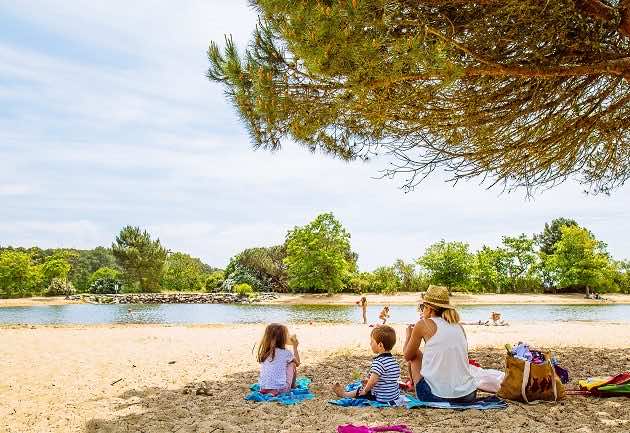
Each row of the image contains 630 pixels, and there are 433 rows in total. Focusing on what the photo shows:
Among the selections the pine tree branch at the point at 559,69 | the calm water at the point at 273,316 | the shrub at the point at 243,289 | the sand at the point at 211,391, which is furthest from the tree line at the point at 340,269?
the pine tree branch at the point at 559,69

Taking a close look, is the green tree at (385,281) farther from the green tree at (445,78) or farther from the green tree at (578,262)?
the green tree at (445,78)

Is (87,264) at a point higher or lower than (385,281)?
higher

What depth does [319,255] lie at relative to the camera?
43.8m

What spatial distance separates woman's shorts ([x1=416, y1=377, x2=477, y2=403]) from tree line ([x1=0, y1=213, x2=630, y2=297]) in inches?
1516

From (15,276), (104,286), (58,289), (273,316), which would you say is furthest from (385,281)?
(15,276)

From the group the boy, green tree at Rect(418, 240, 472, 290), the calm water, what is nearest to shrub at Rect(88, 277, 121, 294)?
the calm water

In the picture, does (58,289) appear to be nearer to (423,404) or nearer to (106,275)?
(106,275)

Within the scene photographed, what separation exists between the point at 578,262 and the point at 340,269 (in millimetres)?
19289

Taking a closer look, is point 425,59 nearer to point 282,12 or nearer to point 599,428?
point 282,12

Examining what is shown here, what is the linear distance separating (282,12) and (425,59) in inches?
60.7

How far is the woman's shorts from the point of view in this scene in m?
5.13

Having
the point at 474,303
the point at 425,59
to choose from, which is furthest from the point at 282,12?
the point at 474,303

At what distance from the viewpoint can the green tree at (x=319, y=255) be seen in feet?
145

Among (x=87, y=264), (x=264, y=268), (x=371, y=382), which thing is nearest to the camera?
(x=371, y=382)
